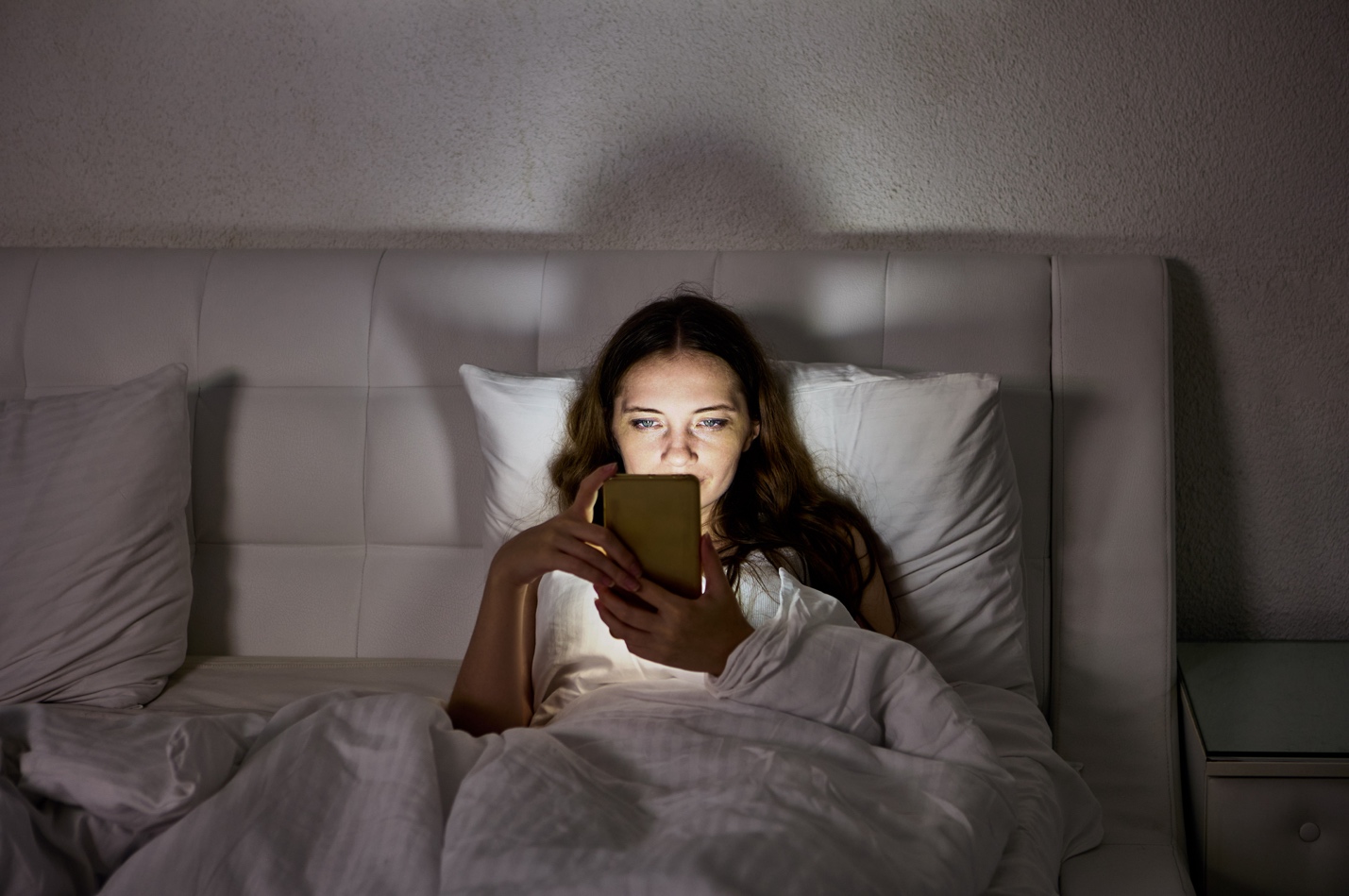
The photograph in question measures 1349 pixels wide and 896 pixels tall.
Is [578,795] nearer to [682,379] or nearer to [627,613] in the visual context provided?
[627,613]

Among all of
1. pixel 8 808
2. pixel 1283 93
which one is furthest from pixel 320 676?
pixel 1283 93

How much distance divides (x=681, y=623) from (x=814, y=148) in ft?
3.06

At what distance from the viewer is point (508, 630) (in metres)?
1.22

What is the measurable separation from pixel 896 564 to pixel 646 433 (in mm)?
392

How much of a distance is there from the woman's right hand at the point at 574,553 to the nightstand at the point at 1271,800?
2.60ft

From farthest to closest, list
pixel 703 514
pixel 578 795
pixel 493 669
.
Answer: pixel 703 514 < pixel 493 669 < pixel 578 795

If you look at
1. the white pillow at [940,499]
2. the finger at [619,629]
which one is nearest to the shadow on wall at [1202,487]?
the white pillow at [940,499]

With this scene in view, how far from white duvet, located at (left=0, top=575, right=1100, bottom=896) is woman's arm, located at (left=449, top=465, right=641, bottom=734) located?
0.34 feet

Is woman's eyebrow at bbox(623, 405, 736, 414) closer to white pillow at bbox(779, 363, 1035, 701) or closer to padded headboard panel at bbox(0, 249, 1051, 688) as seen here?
white pillow at bbox(779, 363, 1035, 701)

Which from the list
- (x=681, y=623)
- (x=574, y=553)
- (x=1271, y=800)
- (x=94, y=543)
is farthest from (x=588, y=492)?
(x=1271, y=800)

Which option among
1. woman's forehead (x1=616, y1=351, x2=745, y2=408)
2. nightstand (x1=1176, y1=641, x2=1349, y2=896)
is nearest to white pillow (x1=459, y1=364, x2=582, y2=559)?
woman's forehead (x1=616, y1=351, x2=745, y2=408)

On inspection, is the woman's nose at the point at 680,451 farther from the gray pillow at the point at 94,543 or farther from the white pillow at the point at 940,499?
the gray pillow at the point at 94,543

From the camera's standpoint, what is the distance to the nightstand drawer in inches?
49.1

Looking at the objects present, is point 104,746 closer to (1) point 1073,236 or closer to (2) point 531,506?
(2) point 531,506
